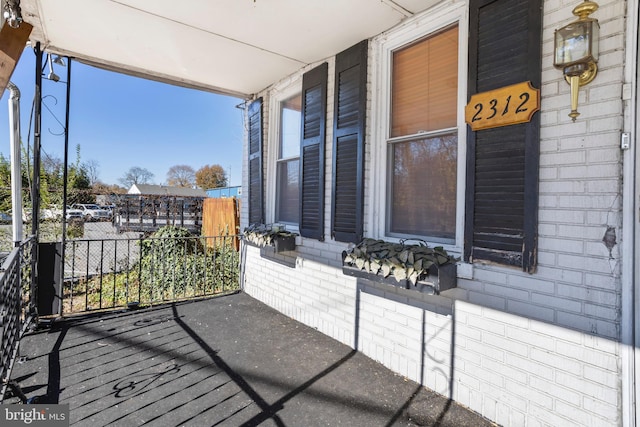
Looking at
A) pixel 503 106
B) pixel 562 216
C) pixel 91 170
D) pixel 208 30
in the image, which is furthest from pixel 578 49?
pixel 91 170

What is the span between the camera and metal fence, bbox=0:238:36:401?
196 centimetres

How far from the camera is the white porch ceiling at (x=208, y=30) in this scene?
2469 mm

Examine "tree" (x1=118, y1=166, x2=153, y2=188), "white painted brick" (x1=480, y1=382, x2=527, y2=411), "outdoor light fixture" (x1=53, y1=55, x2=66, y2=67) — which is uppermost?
"tree" (x1=118, y1=166, x2=153, y2=188)

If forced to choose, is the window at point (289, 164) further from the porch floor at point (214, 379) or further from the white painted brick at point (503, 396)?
the white painted brick at point (503, 396)

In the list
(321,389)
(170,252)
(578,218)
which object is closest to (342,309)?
(321,389)

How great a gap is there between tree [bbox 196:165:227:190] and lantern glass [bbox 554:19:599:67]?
42.3 metres

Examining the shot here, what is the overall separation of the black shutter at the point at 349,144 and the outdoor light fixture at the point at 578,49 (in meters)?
1.49

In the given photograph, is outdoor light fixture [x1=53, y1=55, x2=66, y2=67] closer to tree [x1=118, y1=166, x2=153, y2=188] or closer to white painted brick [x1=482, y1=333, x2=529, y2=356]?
white painted brick [x1=482, y1=333, x2=529, y2=356]

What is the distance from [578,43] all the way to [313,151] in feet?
7.67

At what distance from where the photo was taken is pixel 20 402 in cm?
200

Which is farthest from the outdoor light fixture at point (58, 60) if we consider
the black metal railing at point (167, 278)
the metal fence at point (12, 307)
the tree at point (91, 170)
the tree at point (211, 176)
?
the tree at point (211, 176)

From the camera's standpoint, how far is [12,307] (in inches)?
94.5

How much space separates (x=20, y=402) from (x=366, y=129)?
3.16m

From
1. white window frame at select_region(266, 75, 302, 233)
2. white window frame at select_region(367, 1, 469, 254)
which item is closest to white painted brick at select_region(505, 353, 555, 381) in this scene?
white window frame at select_region(367, 1, 469, 254)
